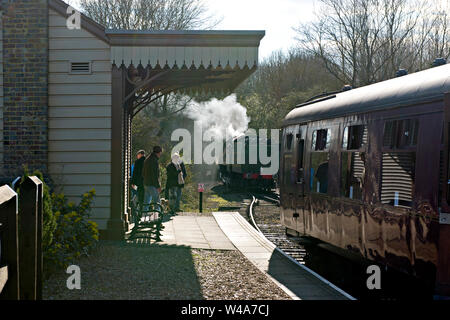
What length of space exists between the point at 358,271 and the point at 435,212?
3.78 metres

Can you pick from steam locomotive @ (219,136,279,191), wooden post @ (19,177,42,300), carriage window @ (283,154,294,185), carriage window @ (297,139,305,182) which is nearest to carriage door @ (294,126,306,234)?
carriage window @ (297,139,305,182)

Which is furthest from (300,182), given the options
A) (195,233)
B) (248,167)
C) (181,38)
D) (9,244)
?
(248,167)

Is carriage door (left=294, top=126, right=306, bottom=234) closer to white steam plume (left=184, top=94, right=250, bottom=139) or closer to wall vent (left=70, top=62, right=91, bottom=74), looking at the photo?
wall vent (left=70, top=62, right=91, bottom=74)

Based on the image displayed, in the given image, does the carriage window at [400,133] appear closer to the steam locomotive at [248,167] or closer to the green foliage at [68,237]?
the green foliage at [68,237]

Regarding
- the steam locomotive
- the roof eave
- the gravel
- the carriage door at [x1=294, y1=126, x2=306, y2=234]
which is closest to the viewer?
the gravel

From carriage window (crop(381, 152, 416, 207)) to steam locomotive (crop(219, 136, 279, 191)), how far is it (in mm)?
20729

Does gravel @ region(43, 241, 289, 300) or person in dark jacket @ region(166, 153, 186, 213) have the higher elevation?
person in dark jacket @ region(166, 153, 186, 213)

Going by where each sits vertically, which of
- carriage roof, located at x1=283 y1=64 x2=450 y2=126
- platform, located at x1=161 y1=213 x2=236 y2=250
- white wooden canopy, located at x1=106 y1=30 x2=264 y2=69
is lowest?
platform, located at x1=161 y1=213 x2=236 y2=250

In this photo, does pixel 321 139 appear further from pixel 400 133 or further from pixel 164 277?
pixel 164 277

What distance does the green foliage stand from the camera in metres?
7.25

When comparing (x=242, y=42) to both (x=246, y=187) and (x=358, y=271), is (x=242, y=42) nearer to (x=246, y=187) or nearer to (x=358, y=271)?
(x=358, y=271)

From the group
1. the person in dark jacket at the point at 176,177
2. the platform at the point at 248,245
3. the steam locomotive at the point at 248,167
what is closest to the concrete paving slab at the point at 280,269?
the platform at the point at 248,245

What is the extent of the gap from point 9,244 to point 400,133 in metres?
4.64
